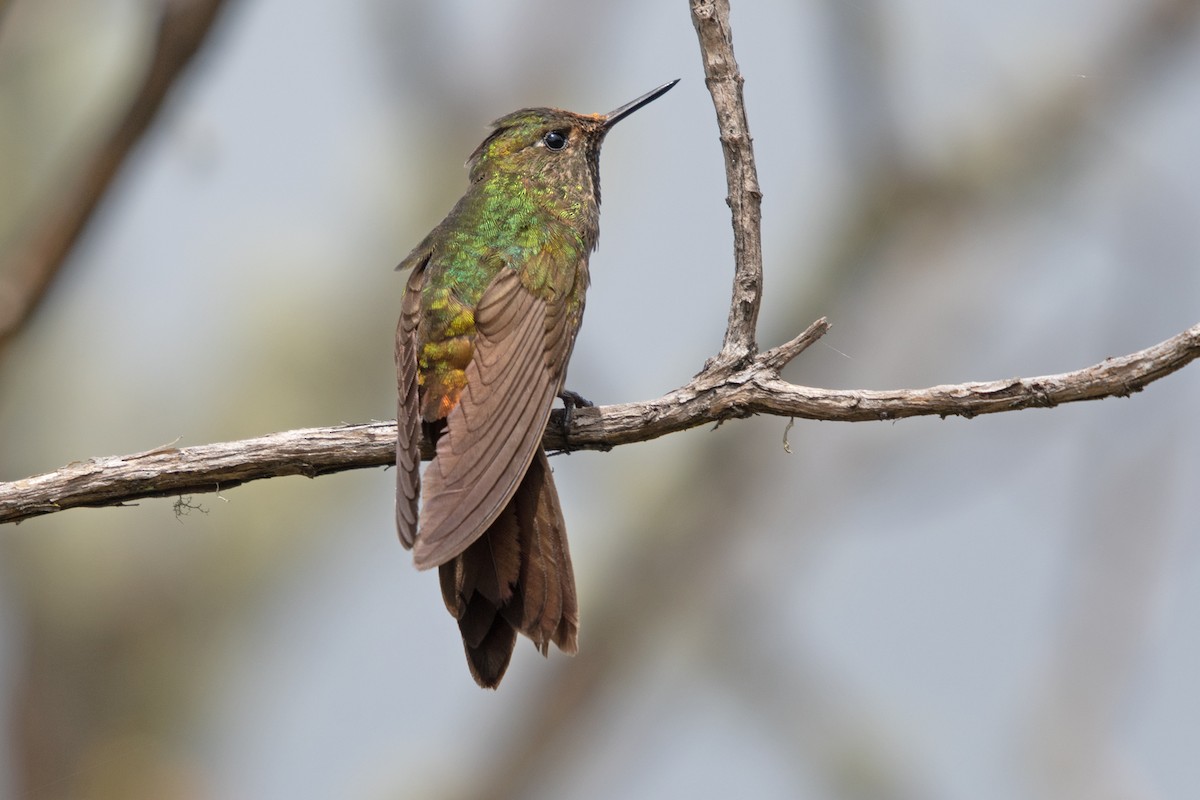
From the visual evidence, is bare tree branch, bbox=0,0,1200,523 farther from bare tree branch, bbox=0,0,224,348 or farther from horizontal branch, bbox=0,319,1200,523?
bare tree branch, bbox=0,0,224,348

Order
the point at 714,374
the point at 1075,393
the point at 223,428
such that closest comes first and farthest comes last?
1. the point at 1075,393
2. the point at 714,374
3. the point at 223,428

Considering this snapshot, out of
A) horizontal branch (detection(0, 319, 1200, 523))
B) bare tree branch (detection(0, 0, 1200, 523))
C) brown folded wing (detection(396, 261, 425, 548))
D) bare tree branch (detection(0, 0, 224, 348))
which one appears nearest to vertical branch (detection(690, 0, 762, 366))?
bare tree branch (detection(0, 0, 1200, 523))

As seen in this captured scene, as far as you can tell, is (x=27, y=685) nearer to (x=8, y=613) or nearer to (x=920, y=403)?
(x=8, y=613)

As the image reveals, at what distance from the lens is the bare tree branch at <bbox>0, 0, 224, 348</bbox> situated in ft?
19.2

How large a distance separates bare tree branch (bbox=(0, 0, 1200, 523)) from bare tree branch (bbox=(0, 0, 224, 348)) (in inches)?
82.3

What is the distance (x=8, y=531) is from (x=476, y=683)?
812 cm

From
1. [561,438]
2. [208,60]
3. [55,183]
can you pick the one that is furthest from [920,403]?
[55,183]

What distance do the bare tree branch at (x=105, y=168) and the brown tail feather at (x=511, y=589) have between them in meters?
2.92

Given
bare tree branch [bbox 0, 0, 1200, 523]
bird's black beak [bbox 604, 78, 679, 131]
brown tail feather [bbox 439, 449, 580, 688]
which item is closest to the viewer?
bare tree branch [bbox 0, 0, 1200, 523]

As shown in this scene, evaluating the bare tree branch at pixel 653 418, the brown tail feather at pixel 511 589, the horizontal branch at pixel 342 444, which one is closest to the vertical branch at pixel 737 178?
the bare tree branch at pixel 653 418

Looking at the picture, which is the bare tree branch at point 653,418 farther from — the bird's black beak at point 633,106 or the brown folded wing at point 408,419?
the bird's black beak at point 633,106

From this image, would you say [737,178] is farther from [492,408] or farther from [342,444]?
[342,444]

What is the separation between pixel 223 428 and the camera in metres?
10.1

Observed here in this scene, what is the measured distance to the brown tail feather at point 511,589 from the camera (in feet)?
14.0
